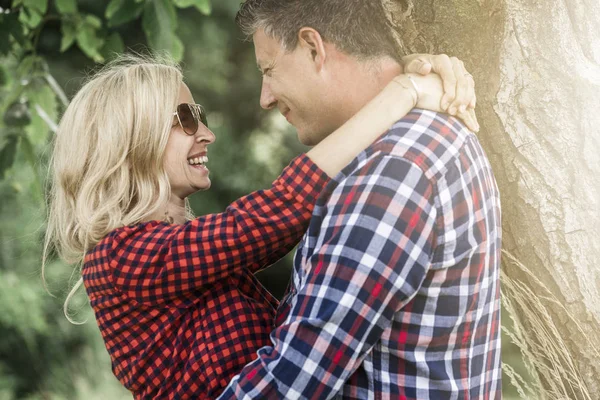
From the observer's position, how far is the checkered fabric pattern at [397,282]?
4.24 feet

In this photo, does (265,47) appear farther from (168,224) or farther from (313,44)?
(168,224)

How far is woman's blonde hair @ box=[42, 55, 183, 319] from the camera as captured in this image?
6.82 feet

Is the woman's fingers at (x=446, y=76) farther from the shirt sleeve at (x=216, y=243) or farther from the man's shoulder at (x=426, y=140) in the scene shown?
the shirt sleeve at (x=216, y=243)

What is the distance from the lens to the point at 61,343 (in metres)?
5.79

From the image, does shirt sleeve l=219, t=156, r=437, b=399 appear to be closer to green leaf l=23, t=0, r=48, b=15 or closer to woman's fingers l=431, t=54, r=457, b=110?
woman's fingers l=431, t=54, r=457, b=110

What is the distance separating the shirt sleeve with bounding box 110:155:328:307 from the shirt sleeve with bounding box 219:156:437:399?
0.90 ft

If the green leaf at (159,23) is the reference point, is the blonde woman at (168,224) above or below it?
below

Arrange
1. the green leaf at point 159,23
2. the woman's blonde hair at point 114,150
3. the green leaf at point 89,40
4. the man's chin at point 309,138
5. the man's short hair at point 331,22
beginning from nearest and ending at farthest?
the man's short hair at point 331,22, the man's chin at point 309,138, the woman's blonde hair at point 114,150, the green leaf at point 159,23, the green leaf at point 89,40

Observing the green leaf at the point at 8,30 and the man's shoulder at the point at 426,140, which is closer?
the man's shoulder at the point at 426,140

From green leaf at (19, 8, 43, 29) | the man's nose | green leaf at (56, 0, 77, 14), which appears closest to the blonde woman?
the man's nose

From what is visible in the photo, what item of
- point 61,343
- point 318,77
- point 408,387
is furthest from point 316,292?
point 61,343

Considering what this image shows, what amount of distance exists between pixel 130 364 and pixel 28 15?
1.78 metres

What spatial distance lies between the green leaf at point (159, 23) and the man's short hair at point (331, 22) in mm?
787

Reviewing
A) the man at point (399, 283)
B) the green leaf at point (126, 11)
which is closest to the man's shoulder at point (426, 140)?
the man at point (399, 283)
